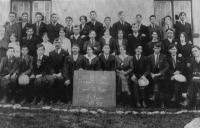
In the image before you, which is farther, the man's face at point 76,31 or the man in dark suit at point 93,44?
the man's face at point 76,31

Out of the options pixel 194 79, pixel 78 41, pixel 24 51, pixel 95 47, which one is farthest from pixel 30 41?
pixel 194 79

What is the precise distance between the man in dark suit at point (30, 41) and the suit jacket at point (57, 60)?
0.89 ft

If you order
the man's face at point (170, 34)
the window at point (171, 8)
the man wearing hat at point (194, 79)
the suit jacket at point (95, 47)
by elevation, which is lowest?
the man wearing hat at point (194, 79)

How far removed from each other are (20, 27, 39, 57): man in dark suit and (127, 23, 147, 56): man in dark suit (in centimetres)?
140

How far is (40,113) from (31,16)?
167cm

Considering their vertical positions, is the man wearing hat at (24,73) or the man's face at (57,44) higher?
the man's face at (57,44)

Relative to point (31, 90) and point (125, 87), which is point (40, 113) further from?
point (125, 87)

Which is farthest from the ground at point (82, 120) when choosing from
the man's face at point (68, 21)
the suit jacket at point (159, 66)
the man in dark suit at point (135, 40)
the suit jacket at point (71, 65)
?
the man's face at point (68, 21)

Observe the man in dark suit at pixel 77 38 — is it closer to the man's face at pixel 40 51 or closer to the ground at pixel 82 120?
the man's face at pixel 40 51

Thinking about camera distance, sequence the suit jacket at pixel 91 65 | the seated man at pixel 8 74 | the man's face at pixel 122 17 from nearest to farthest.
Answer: the seated man at pixel 8 74
the suit jacket at pixel 91 65
the man's face at pixel 122 17

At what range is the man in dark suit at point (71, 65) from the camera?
6.98 meters

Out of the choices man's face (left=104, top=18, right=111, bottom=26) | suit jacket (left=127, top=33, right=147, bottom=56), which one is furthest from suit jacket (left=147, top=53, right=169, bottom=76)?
man's face (left=104, top=18, right=111, bottom=26)

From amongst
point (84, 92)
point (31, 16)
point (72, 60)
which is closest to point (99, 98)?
point (84, 92)

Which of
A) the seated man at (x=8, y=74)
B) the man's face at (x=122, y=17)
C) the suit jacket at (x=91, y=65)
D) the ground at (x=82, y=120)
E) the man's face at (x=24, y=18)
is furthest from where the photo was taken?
the man's face at (x=24, y=18)
